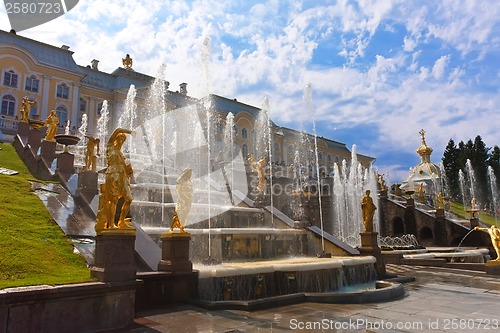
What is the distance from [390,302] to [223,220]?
29.4 feet

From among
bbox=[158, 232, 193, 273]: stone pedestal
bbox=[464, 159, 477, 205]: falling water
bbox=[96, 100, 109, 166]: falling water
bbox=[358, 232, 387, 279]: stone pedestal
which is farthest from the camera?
bbox=[464, 159, 477, 205]: falling water

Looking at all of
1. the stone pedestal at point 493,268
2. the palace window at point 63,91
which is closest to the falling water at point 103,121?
the palace window at point 63,91

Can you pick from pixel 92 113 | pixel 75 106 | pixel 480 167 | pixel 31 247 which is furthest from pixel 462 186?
pixel 31 247

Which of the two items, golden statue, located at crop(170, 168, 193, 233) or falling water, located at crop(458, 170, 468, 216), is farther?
falling water, located at crop(458, 170, 468, 216)

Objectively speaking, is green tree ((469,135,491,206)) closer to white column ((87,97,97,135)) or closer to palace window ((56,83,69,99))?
white column ((87,97,97,135))

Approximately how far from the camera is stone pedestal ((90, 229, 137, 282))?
627 cm

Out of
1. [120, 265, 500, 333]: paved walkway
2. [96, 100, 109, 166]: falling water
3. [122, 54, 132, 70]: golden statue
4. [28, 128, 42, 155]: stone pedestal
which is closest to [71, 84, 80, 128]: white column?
[96, 100, 109, 166]: falling water

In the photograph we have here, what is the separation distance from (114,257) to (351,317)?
14.5 ft

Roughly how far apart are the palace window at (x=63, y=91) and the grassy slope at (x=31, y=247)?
116 feet

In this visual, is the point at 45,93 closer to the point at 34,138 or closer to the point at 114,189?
the point at 34,138

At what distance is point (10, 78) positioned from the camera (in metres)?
38.8

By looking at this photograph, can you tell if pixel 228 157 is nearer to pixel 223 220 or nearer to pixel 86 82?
pixel 86 82

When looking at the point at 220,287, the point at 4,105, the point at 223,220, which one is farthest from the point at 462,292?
the point at 4,105

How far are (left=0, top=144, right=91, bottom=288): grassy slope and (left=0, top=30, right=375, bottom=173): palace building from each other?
80.1 ft
